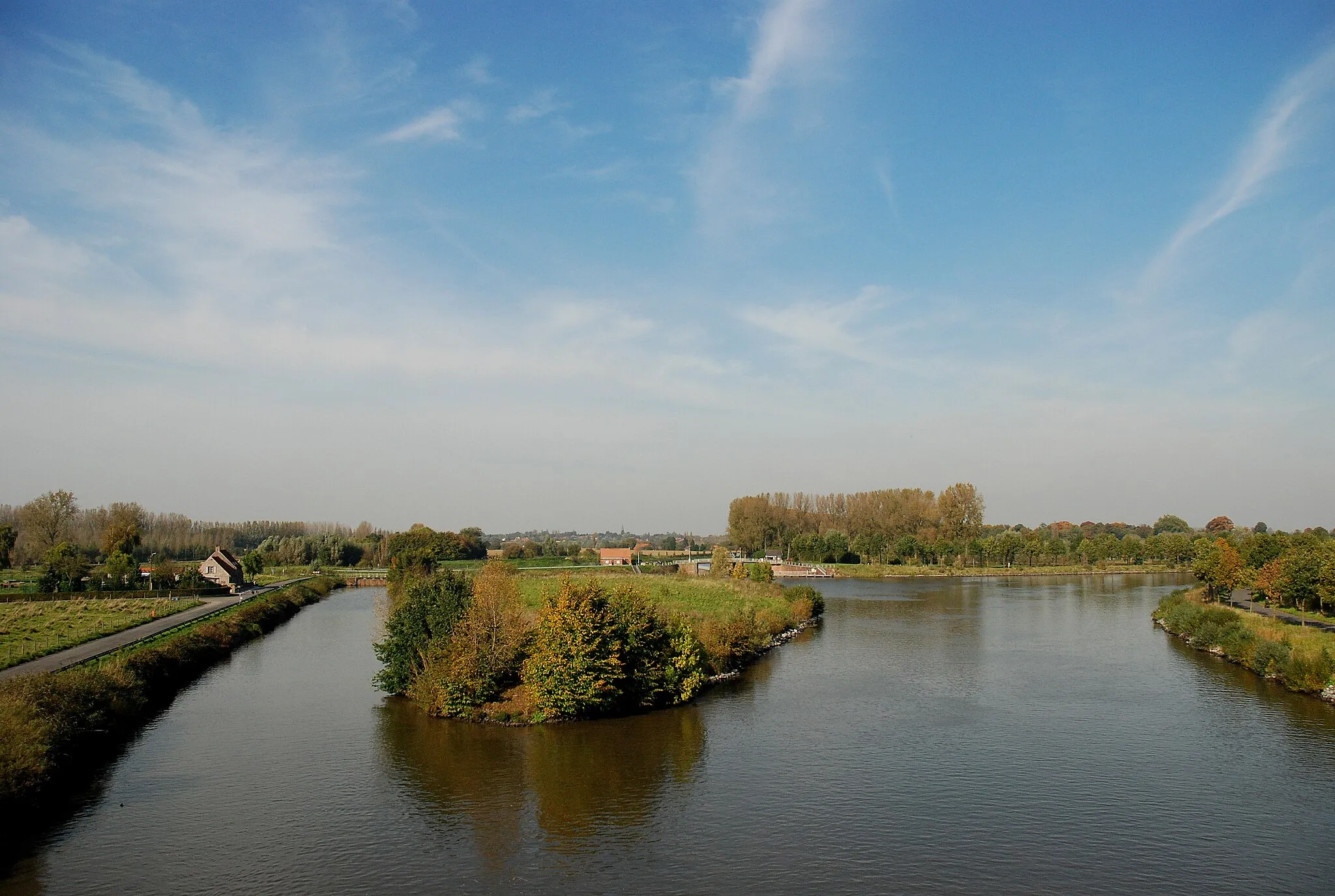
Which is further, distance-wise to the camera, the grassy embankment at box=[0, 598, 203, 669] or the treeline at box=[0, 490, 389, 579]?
the treeline at box=[0, 490, 389, 579]

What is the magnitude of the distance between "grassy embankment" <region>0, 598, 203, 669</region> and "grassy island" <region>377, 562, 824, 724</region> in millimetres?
13131

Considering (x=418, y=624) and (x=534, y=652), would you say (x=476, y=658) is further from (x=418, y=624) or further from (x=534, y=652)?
(x=418, y=624)

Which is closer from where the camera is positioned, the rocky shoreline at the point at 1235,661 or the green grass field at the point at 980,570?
the rocky shoreline at the point at 1235,661

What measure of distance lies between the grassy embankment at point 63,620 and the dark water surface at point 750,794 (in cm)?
631

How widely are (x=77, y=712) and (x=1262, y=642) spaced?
42024 millimetres

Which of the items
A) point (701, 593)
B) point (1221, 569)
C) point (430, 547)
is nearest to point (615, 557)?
point (430, 547)

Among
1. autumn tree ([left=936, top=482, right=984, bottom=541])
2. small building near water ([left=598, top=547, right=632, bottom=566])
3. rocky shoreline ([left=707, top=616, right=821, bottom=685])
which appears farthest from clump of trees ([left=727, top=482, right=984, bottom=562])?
rocky shoreline ([left=707, top=616, right=821, bottom=685])

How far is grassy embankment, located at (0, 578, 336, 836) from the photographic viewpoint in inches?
723

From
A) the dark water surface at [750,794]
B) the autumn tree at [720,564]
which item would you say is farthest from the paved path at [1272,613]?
the autumn tree at [720,564]

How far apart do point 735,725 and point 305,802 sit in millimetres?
12816

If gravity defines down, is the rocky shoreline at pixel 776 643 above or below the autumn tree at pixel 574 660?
below

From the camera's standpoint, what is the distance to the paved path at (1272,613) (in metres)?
38.8

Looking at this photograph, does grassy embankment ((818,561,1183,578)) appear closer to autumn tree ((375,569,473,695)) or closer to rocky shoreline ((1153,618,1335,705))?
rocky shoreline ((1153,618,1335,705))

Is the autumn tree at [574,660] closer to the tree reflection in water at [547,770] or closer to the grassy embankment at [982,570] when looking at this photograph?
the tree reflection in water at [547,770]
